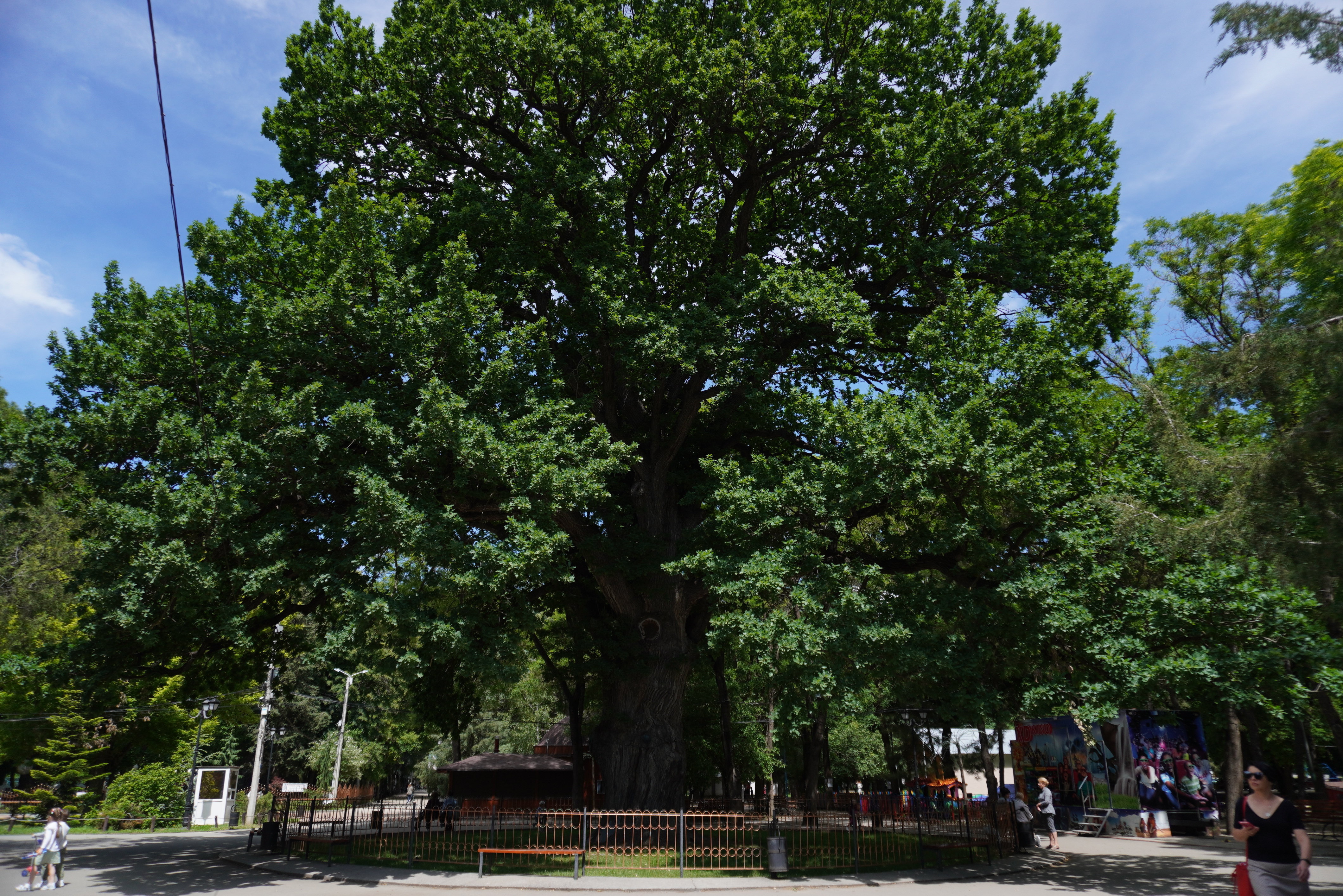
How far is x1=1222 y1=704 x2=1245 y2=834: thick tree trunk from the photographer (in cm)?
2230

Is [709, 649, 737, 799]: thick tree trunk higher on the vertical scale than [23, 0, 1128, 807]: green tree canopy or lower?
lower

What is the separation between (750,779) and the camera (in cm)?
3675

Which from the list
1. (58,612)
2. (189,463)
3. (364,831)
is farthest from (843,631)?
(58,612)

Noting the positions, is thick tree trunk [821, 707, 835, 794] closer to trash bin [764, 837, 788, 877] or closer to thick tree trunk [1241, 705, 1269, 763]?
thick tree trunk [1241, 705, 1269, 763]

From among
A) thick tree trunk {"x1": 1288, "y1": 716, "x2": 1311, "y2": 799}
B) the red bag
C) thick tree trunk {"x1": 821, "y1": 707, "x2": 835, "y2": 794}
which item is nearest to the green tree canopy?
the red bag

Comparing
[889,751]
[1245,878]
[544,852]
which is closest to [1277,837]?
[1245,878]

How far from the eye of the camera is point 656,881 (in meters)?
13.3

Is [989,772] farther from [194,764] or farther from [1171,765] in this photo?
[194,764]

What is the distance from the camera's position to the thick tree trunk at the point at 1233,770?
2230 cm

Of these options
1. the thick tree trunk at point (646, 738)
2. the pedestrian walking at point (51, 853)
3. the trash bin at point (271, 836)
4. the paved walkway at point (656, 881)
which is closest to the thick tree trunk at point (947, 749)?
the paved walkway at point (656, 881)

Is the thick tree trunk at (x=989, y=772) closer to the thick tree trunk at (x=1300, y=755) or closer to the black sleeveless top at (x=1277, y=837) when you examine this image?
the thick tree trunk at (x=1300, y=755)

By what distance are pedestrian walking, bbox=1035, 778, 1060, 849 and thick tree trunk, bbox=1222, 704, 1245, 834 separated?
6037 mm

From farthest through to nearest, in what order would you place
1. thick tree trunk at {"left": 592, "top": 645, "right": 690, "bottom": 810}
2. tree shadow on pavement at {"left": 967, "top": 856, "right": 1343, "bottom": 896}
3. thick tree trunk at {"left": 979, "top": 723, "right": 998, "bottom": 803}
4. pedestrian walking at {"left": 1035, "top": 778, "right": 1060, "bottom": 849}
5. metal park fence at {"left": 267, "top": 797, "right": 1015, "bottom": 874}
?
A: thick tree trunk at {"left": 979, "top": 723, "right": 998, "bottom": 803} → pedestrian walking at {"left": 1035, "top": 778, "right": 1060, "bottom": 849} → thick tree trunk at {"left": 592, "top": 645, "right": 690, "bottom": 810} → metal park fence at {"left": 267, "top": 797, "right": 1015, "bottom": 874} → tree shadow on pavement at {"left": 967, "top": 856, "right": 1343, "bottom": 896}

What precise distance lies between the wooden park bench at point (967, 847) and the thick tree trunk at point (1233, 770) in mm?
10162
